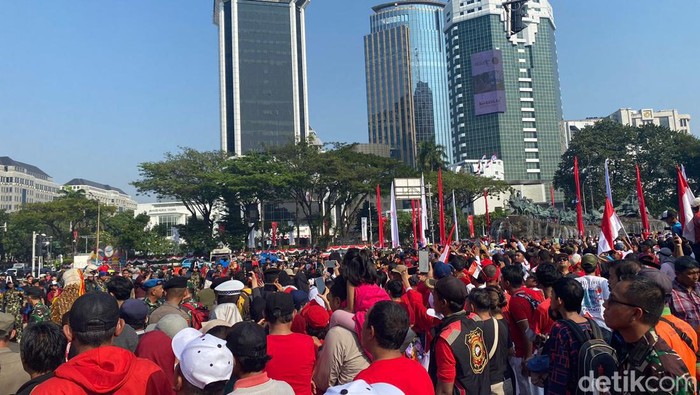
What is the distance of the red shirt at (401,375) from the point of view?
→ 2666 mm

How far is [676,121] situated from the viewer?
408 feet

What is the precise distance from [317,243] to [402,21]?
4204 inches

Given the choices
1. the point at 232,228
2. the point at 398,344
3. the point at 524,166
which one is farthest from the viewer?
the point at 524,166

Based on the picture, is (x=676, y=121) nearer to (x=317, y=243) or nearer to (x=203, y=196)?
(x=317, y=243)

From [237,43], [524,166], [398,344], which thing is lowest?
[398,344]

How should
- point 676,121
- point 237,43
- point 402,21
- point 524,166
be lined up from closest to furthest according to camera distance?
point 237,43
point 524,166
point 676,121
point 402,21

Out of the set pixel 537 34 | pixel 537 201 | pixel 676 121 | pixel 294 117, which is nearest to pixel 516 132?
pixel 537 201

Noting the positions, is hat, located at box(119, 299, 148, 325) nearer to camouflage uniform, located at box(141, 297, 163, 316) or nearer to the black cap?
the black cap

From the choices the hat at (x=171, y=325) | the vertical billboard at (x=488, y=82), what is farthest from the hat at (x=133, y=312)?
the vertical billboard at (x=488, y=82)

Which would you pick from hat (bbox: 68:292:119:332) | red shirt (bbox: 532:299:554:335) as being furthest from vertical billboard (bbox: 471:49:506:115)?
hat (bbox: 68:292:119:332)

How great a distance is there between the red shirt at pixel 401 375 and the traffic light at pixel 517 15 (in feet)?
335

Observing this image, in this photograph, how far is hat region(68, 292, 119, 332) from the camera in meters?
2.86

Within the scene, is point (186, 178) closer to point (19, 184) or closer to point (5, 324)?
point (5, 324)

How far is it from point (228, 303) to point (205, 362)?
314cm
